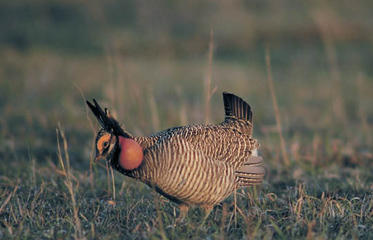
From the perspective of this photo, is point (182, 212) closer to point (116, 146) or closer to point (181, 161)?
point (181, 161)

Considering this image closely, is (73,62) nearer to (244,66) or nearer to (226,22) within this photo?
(244,66)

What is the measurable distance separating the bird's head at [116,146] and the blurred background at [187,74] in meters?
0.62

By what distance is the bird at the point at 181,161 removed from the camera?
11.4ft

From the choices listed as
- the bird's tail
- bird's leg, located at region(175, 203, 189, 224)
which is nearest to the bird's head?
bird's leg, located at region(175, 203, 189, 224)

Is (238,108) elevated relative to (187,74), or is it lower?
lower

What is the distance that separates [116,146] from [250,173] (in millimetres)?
1084

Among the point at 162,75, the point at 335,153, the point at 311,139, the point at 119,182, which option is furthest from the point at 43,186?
the point at 162,75

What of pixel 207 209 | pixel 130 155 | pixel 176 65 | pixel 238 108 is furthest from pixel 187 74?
pixel 130 155

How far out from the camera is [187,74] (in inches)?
475

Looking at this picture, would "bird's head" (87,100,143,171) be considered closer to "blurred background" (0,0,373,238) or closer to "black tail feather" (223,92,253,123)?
"blurred background" (0,0,373,238)

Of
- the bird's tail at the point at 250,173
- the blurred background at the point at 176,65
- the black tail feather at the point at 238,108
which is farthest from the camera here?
the blurred background at the point at 176,65

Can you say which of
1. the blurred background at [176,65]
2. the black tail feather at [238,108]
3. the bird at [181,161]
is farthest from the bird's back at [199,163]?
the blurred background at [176,65]

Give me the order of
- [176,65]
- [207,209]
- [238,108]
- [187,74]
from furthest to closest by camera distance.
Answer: [176,65]
[187,74]
[238,108]
[207,209]

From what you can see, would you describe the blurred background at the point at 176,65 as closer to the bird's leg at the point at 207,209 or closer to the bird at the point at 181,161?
the bird at the point at 181,161
